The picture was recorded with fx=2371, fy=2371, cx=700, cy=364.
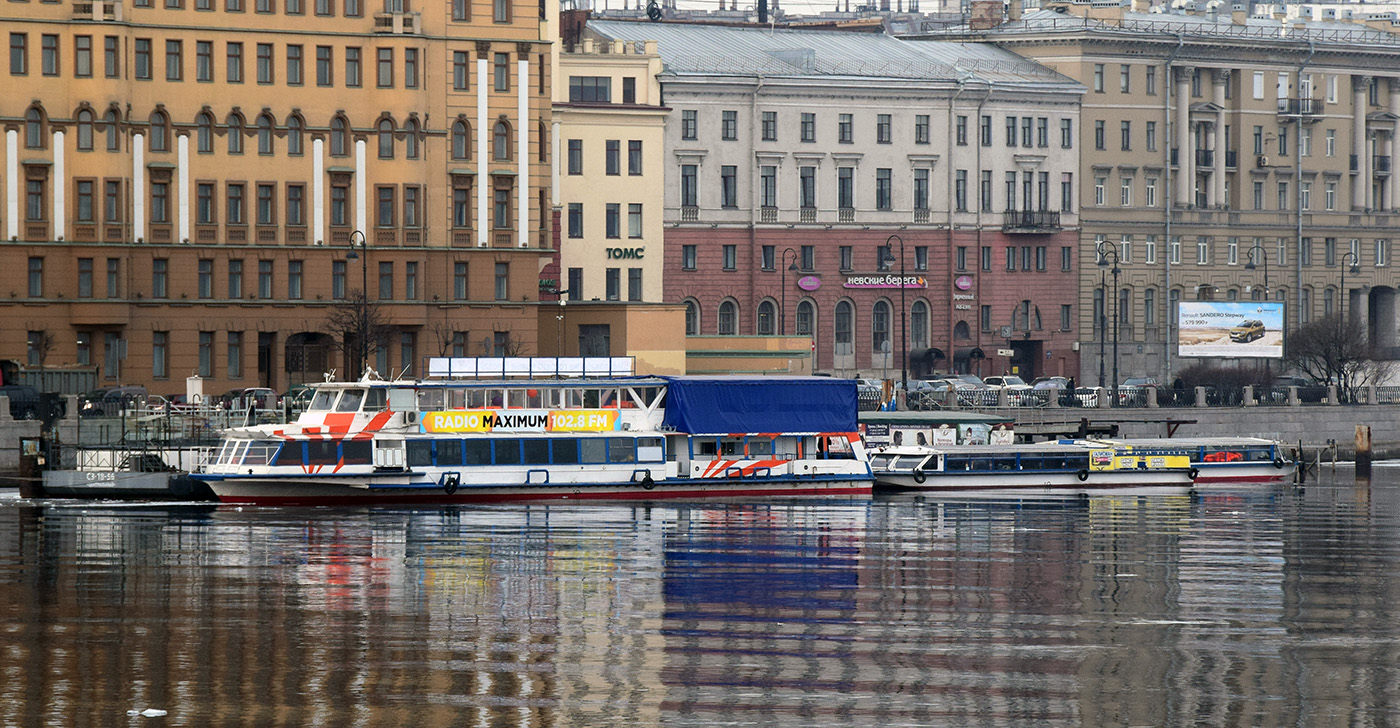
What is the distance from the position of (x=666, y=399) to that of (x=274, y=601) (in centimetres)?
2978

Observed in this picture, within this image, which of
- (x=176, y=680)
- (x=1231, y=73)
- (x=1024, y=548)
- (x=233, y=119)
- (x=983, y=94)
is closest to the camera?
(x=176, y=680)

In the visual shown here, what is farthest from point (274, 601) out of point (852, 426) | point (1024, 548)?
point (852, 426)

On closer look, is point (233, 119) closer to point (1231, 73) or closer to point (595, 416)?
point (595, 416)

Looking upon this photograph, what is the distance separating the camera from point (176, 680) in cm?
3045

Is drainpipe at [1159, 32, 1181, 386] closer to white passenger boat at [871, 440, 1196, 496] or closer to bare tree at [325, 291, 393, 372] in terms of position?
bare tree at [325, 291, 393, 372]

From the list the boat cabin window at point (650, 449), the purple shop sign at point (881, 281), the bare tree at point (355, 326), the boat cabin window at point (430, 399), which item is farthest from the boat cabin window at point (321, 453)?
the purple shop sign at point (881, 281)

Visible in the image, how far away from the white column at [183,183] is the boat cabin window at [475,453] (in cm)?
2999

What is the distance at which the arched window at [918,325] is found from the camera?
121m

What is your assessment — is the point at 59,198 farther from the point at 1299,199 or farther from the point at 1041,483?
the point at 1299,199

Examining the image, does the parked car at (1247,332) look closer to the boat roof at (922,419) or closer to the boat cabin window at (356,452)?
the boat roof at (922,419)

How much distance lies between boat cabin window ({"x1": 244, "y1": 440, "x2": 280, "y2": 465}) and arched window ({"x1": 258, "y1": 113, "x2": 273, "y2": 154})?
31.7 m

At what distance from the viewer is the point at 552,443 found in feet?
217

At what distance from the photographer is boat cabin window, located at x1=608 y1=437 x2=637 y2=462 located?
66.8 m

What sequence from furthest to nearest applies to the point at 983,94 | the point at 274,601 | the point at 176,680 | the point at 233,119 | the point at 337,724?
the point at 983,94
the point at 233,119
the point at 274,601
the point at 176,680
the point at 337,724
